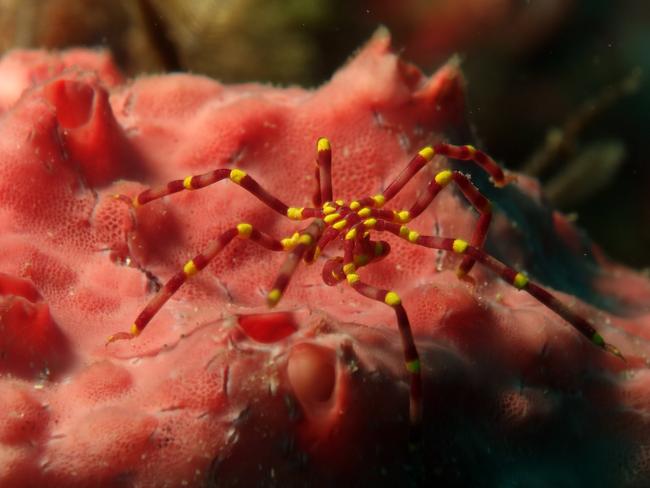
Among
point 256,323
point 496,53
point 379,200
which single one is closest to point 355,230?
point 379,200

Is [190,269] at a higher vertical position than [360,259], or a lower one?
lower

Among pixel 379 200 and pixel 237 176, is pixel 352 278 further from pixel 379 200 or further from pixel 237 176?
pixel 237 176

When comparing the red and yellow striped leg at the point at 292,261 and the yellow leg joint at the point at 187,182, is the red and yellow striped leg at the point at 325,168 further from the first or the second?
the yellow leg joint at the point at 187,182

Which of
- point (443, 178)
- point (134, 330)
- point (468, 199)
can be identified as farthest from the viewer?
point (468, 199)

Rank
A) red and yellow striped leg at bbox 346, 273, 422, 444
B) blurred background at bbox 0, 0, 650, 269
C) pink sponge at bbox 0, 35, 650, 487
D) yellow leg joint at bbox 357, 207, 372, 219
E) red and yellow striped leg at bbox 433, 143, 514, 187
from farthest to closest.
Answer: blurred background at bbox 0, 0, 650, 269 → red and yellow striped leg at bbox 433, 143, 514, 187 → yellow leg joint at bbox 357, 207, 372, 219 → red and yellow striped leg at bbox 346, 273, 422, 444 → pink sponge at bbox 0, 35, 650, 487

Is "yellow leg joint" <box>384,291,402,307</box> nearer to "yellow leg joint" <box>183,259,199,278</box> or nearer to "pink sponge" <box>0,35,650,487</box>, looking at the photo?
"pink sponge" <box>0,35,650,487</box>

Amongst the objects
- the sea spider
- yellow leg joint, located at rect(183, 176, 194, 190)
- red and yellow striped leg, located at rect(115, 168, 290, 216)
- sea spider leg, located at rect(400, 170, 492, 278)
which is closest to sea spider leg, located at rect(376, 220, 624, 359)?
the sea spider

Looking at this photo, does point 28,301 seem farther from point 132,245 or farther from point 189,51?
point 189,51
